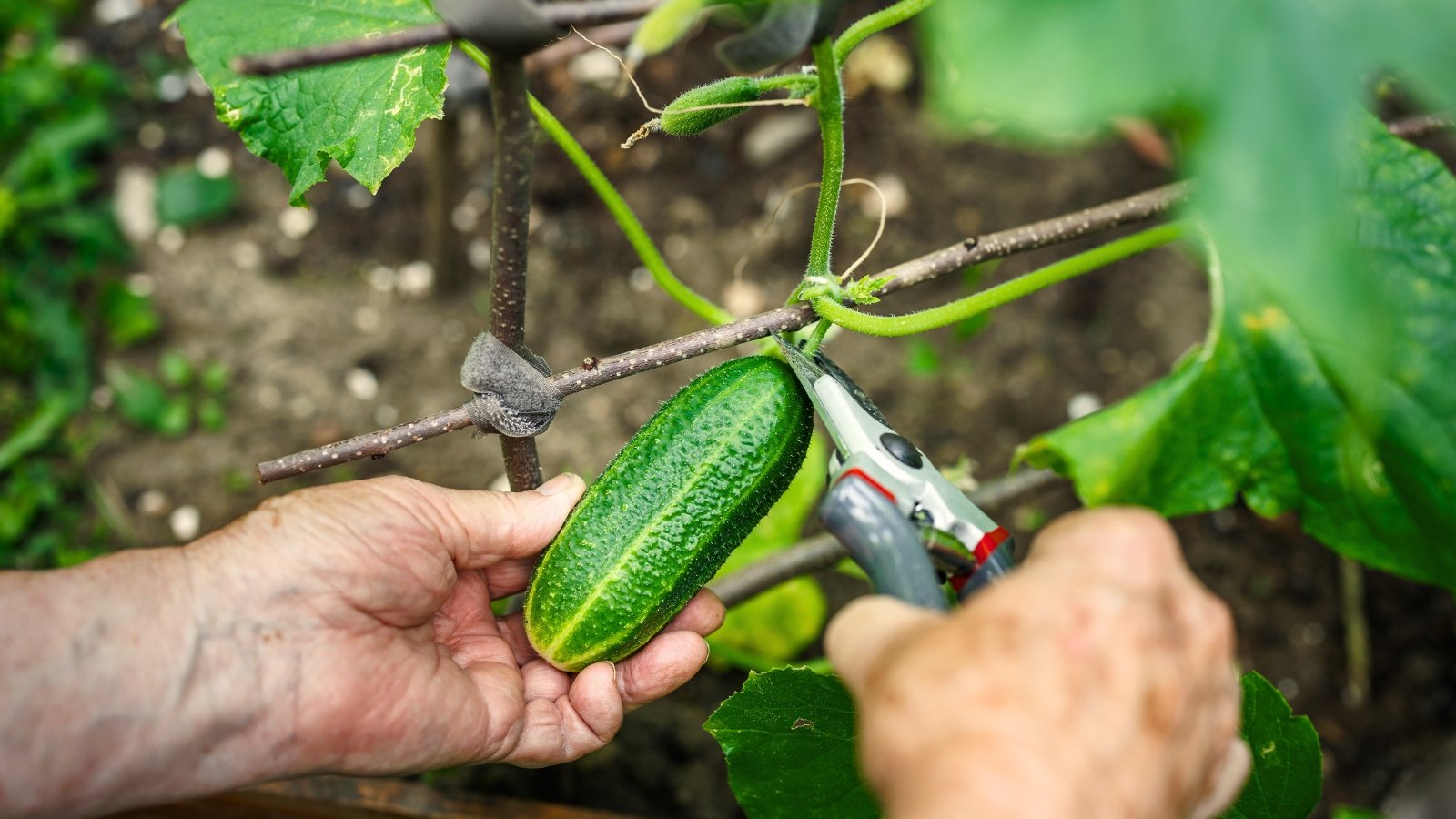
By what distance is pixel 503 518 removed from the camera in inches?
62.7

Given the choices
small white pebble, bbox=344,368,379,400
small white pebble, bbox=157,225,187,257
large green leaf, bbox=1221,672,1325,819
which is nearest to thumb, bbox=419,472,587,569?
large green leaf, bbox=1221,672,1325,819

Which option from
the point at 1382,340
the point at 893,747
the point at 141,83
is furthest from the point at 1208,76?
the point at 141,83

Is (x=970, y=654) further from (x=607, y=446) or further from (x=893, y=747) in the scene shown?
(x=607, y=446)

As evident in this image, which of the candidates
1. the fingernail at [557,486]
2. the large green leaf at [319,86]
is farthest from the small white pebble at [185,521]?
the fingernail at [557,486]

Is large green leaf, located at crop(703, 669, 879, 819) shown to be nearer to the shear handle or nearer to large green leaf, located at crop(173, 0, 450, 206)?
the shear handle

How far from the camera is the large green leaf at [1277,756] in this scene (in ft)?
5.22

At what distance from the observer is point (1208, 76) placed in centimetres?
84

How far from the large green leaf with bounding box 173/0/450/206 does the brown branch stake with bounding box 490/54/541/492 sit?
0.30 metres

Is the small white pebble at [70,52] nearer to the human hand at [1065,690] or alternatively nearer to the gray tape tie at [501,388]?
the gray tape tie at [501,388]

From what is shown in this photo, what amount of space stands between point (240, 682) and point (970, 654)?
1.00 m

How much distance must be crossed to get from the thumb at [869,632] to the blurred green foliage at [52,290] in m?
2.37

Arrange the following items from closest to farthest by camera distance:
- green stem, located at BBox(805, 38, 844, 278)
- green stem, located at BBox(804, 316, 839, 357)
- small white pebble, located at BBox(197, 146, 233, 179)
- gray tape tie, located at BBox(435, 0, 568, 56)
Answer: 1. gray tape tie, located at BBox(435, 0, 568, 56)
2. green stem, located at BBox(805, 38, 844, 278)
3. green stem, located at BBox(804, 316, 839, 357)
4. small white pebble, located at BBox(197, 146, 233, 179)

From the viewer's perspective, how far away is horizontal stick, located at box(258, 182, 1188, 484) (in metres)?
1.40

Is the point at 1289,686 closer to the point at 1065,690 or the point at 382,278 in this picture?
the point at 1065,690
